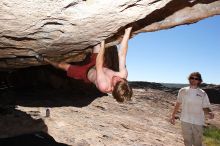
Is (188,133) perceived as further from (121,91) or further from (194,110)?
(121,91)

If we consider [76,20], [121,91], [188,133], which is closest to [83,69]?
[121,91]

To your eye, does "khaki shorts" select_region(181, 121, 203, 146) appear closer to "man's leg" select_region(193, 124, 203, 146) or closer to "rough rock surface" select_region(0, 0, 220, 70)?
"man's leg" select_region(193, 124, 203, 146)

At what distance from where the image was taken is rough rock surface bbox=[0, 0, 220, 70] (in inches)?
164

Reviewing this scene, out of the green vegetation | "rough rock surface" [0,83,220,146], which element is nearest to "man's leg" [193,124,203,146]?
"rough rock surface" [0,83,220,146]

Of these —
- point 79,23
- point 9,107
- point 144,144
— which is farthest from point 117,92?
point 9,107

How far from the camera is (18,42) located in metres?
6.05

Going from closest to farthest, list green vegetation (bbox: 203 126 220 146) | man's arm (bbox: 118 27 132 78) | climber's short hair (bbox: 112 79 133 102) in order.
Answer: climber's short hair (bbox: 112 79 133 102), man's arm (bbox: 118 27 132 78), green vegetation (bbox: 203 126 220 146)

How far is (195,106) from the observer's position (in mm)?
7969

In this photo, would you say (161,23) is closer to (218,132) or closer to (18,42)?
(18,42)

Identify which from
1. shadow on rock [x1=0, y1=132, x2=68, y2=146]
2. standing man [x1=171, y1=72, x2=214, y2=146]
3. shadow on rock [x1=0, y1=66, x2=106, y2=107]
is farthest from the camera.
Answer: shadow on rock [x1=0, y1=66, x2=106, y2=107]

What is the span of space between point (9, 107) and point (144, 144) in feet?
21.8

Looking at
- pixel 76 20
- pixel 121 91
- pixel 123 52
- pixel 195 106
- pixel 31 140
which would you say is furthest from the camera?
pixel 31 140

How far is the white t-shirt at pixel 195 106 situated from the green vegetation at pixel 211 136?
4.64m

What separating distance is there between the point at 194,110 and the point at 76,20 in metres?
4.86
